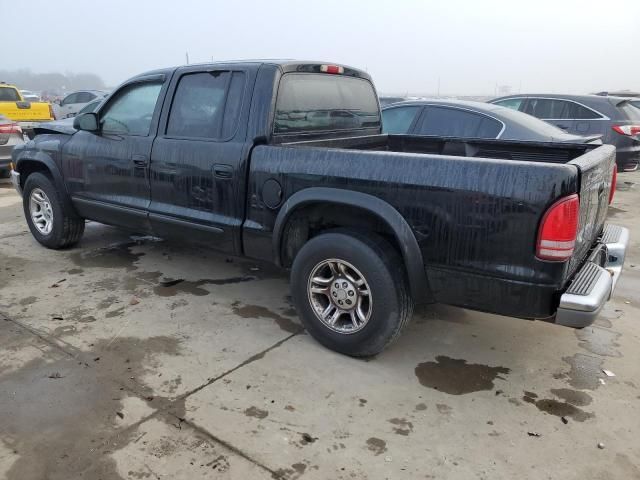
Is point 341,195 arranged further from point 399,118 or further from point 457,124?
point 399,118

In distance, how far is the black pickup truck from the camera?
8.65ft

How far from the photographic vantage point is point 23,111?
13969mm

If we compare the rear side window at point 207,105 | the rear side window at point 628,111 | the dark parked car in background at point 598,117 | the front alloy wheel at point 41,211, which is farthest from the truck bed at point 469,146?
the rear side window at point 628,111

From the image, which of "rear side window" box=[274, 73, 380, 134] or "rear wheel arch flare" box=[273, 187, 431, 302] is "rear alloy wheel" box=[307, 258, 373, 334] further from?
"rear side window" box=[274, 73, 380, 134]

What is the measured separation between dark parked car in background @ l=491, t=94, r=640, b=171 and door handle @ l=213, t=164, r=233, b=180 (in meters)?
7.14

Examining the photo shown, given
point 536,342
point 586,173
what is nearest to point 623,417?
point 536,342

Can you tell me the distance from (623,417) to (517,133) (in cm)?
368

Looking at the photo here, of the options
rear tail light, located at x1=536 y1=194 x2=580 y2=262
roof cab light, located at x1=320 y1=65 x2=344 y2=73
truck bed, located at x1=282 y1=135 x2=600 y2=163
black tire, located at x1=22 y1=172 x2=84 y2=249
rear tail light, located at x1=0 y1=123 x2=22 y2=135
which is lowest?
black tire, located at x1=22 y1=172 x2=84 y2=249

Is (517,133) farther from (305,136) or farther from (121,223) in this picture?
(121,223)

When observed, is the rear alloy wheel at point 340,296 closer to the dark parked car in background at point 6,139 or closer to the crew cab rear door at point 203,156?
the crew cab rear door at point 203,156

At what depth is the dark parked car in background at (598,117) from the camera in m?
8.65

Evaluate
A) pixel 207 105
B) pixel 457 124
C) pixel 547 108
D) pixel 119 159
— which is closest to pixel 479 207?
pixel 207 105

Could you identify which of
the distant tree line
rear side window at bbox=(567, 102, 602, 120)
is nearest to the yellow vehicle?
rear side window at bbox=(567, 102, 602, 120)

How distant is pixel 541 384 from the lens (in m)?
3.11
